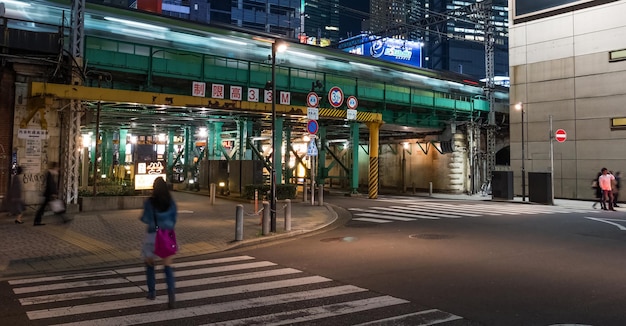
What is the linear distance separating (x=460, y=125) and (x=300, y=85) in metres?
14.4

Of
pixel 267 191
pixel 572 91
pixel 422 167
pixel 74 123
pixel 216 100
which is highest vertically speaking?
pixel 572 91

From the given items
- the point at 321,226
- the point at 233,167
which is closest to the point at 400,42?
the point at 233,167

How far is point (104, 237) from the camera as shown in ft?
39.8

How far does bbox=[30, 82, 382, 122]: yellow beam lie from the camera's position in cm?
1635

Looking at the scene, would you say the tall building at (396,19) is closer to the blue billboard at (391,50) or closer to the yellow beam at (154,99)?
the blue billboard at (391,50)

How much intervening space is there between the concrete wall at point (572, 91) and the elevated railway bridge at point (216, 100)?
5.12 m

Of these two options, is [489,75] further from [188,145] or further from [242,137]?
A: [188,145]

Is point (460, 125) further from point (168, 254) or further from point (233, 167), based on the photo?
point (168, 254)

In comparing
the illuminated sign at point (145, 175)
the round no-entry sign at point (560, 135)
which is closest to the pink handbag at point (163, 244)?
the illuminated sign at point (145, 175)

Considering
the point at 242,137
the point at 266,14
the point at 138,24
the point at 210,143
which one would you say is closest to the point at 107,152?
the point at 210,143

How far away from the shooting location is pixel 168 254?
6.23 m

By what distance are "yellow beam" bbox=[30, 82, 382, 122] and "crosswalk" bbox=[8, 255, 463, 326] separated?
10.3 metres

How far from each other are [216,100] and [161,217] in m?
16.1

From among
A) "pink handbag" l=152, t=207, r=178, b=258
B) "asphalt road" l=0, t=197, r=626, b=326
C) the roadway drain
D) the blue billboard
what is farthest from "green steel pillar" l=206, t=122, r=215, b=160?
the blue billboard
